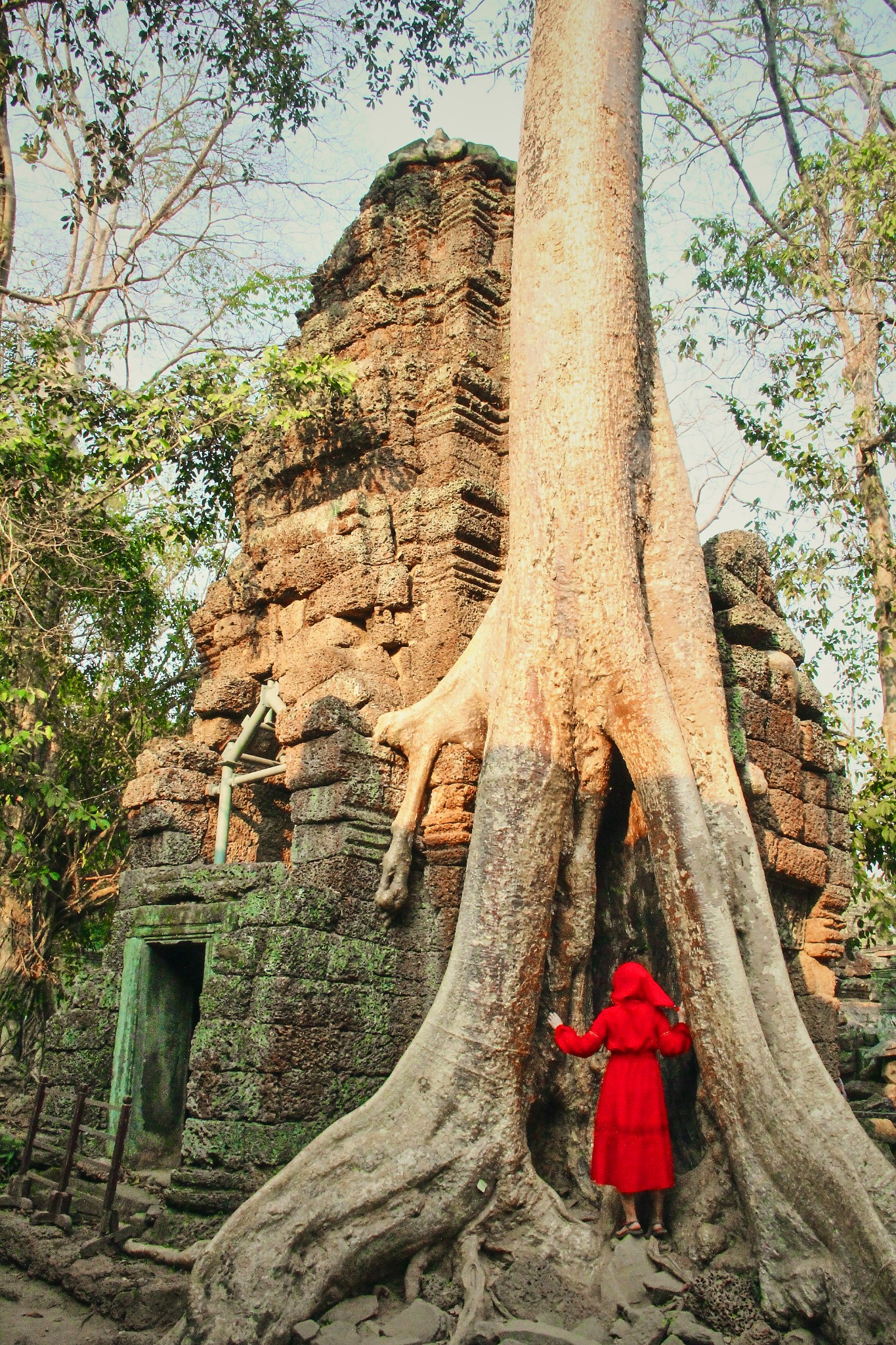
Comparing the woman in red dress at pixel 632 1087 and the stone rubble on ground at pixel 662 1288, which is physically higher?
the woman in red dress at pixel 632 1087

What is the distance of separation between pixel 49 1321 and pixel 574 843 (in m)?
2.33

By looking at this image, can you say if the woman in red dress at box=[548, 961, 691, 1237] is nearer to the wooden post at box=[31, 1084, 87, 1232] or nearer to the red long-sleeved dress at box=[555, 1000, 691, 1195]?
the red long-sleeved dress at box=[555, 1000, 691, 1195]

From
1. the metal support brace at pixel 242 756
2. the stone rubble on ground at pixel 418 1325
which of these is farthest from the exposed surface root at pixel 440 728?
the stone rubble on ground at pixel 418 1325

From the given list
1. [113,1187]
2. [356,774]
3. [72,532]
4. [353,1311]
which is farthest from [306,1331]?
[72,532]

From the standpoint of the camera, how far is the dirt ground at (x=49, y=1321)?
302cm

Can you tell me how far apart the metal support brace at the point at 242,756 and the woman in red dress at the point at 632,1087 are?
220cm

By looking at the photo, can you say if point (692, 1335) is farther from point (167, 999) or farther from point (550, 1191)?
point (167, 999)

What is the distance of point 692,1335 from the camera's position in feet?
9.11

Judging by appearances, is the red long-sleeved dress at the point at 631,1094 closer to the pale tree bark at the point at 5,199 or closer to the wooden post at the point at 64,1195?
the wooden post at the point at 64,1195

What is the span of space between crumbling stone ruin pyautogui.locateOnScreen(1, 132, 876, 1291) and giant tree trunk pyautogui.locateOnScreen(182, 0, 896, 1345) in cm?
31

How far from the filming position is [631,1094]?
132 inches

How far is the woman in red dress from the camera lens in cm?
325

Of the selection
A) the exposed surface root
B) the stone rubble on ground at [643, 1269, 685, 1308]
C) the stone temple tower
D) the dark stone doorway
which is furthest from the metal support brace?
the stone rubble on ground at [643, 1269, 685, 1308]

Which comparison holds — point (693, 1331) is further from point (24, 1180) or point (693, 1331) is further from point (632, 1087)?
point (24, 1180)
